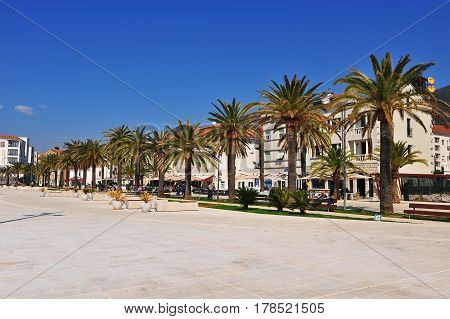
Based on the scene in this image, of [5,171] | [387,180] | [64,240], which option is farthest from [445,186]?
[5,171]

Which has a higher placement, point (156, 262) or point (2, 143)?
point (2, 143)

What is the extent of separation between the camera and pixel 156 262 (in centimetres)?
862

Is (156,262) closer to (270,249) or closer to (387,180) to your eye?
(270,249)

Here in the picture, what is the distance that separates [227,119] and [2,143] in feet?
533

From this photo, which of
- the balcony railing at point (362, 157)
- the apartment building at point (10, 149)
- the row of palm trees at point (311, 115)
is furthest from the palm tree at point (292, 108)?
the apartment building at point (10, 149)

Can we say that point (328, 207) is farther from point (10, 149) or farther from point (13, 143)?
point (13, 143)

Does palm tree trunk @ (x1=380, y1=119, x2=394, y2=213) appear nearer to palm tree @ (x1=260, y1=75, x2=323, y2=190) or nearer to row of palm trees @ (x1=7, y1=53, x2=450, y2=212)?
row of palm trees @ (x1=7, y1=53, x2=450, y2=212)

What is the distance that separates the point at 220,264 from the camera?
8.54m

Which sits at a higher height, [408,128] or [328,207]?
[408,128]

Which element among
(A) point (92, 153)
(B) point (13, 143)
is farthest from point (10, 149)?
(A) point (92, 153)

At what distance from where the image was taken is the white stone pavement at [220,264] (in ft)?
21.0

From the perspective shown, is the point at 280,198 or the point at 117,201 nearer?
the point at 280,198

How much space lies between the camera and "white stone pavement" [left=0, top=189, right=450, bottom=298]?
21.0ft
